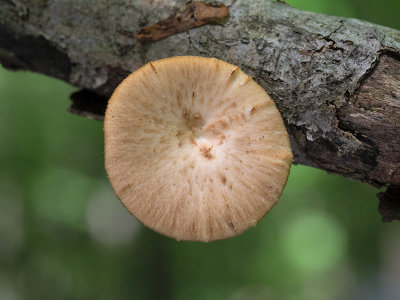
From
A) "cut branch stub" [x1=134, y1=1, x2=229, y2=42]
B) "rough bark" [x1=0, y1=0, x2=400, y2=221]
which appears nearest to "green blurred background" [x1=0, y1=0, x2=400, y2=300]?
"rough bark" [x1=0, y1=0, x2=400, y2=221]

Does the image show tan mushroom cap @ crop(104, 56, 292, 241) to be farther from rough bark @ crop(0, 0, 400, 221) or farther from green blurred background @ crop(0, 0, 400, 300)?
green blurred background @ crop(0, 0, 400, 300)

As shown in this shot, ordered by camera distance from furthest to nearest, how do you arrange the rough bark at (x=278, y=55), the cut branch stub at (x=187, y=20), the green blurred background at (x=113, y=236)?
the green blurred background at (x=113, y=236) < the cut branch stub at (x=187, y=20) < the rough bark at (x=278, y=55)

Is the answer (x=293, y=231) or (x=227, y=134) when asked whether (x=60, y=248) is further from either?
(x=227, y=134)

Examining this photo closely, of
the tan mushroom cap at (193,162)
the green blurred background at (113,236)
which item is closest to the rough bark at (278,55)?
the tan mushroom cap at (193,162)

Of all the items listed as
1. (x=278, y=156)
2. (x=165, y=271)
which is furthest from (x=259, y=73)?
(x=165, y=271)

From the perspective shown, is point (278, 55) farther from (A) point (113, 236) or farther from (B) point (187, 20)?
(A) point (113, 236)

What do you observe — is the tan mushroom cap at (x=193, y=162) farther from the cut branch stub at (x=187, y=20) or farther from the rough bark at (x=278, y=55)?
the cut branch stub at (x=187, y=20)
